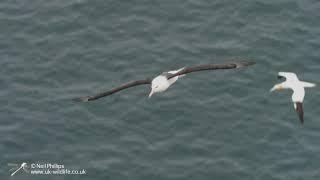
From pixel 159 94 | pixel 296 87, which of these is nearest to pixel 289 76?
pixel 296 87

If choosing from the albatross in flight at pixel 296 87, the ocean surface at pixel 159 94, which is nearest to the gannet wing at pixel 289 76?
the albatross in flight at pixel 296 87

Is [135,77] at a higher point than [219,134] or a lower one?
higher

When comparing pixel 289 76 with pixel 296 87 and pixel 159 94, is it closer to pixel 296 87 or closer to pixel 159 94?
pixel 296 87

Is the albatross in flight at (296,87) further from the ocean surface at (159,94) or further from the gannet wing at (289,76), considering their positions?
the ocean surface at (159,94)

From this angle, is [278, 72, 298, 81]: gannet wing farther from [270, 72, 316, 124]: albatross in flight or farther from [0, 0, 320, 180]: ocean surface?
[0, 0, 320, 180]: ocean surface

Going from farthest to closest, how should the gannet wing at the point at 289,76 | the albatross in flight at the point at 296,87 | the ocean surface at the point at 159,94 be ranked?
the ocean surface at the point at 159,94 → the gannet wing at the point at 289,76 → the albatross in flight at the point at 296,87

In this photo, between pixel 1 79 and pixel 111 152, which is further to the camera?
pixel 1 79

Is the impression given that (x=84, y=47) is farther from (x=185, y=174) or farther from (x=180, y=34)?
(x=185, y=174)

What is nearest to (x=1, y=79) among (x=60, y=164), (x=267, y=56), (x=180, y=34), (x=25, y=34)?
(x=25, y=34)
